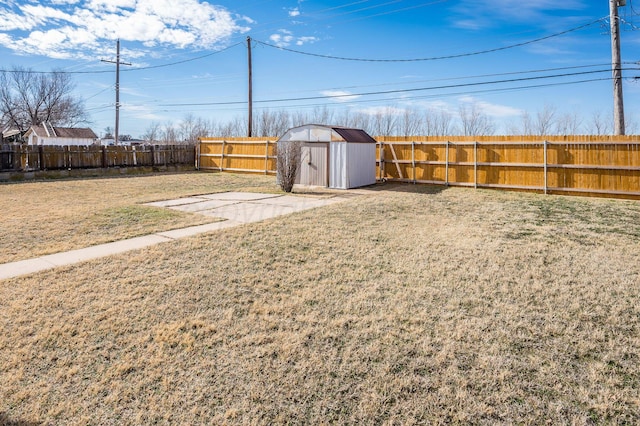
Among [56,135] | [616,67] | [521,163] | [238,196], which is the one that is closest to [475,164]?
[521,163]

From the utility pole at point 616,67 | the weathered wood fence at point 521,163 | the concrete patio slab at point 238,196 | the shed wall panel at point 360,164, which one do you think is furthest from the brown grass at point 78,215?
the utility pole at point 616,67

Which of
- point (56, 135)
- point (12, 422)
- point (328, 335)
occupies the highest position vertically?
point (56, 135)

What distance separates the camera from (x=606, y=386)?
263cm

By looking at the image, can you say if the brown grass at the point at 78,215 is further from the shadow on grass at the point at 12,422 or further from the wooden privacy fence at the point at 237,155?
the wooden privacy fence at the point at 237,155

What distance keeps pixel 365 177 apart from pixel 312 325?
10872 millimetres

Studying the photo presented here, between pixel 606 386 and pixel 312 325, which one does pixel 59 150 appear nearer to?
pixel 312 325

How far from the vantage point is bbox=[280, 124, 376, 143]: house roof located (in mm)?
12935

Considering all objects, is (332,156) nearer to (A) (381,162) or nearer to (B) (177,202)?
(A) (381,162)

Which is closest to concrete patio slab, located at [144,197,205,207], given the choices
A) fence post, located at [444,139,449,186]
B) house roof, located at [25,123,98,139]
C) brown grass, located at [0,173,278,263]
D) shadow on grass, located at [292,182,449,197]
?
brown grass, located at [0,173,278,263]

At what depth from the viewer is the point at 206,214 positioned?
26.6 ft

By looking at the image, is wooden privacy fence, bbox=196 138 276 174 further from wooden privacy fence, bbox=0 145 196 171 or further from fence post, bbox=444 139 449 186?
fence post, bbox=444 139 449 186

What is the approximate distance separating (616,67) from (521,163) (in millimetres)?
3623

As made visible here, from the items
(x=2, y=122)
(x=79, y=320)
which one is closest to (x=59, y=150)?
(x=79, y=320)

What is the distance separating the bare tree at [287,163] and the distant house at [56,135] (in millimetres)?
37905
